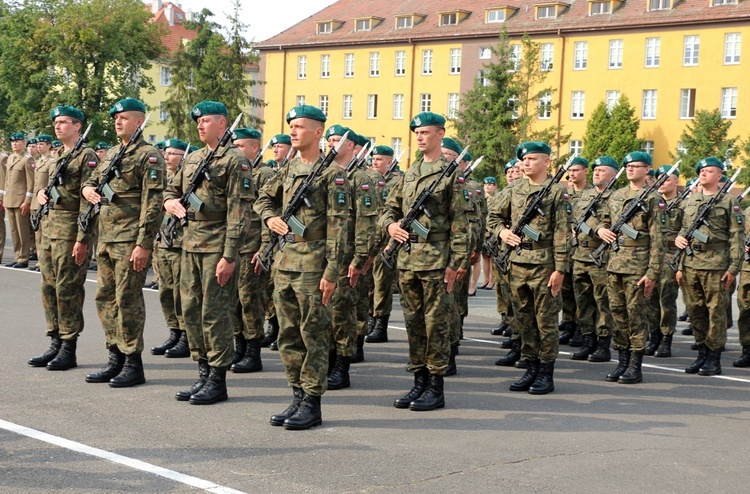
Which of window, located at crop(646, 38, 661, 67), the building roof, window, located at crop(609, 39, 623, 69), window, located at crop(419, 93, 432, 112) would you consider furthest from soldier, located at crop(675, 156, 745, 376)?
window, located at crop(419, 93, 432, 112)

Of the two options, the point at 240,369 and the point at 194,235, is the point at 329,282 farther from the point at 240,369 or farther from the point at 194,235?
the point at 240,369

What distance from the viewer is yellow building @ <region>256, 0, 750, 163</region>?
181ft

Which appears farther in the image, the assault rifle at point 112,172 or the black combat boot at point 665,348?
the black combat boot at point 665,348

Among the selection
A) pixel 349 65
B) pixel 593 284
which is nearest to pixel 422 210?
pixel 593 284

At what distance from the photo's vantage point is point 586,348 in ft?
35.6

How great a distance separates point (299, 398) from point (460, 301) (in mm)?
4326

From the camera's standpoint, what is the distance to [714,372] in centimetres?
1004

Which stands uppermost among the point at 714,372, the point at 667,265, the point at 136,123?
the point at 136,123

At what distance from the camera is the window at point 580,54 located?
58656 millimetres

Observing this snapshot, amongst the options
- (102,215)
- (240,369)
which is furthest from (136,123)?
(240,369)

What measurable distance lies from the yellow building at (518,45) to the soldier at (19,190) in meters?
43.2

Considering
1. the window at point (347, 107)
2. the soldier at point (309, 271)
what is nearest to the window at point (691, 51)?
the window at point (347, 107)

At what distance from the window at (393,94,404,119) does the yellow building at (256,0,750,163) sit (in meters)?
0.06

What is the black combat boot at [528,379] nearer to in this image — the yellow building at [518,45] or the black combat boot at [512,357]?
the black combat boot at [512,357]
